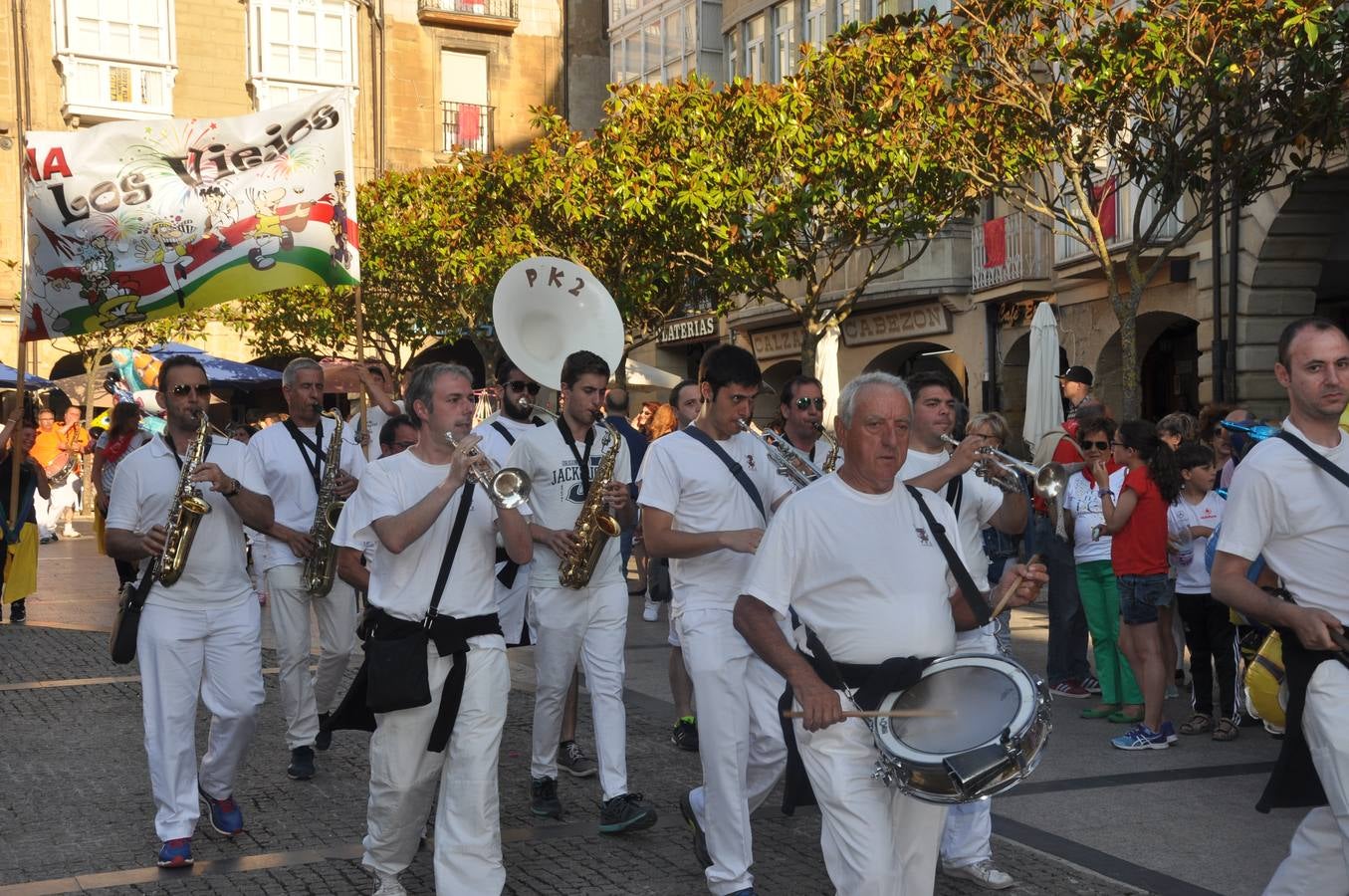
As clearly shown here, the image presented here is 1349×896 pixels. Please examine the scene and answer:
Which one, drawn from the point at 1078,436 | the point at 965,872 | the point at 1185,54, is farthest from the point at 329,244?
the point at 1185,54

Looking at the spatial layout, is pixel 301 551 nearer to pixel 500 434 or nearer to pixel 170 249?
pixel 500 434

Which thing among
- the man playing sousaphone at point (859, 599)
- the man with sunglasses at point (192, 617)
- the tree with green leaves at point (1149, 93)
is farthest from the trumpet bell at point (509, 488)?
the tree with green leaves at point (1149, 93)

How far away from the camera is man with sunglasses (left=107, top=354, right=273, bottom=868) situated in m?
6.22

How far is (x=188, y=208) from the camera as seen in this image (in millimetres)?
10336

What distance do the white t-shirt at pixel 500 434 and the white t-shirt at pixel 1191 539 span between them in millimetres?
3723

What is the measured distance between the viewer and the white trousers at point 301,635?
773 cm

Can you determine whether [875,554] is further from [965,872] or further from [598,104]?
[598,104]

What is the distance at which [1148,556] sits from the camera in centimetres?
859

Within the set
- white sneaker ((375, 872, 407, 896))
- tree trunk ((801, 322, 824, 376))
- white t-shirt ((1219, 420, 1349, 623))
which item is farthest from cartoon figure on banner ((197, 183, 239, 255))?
tree trunk ((801, 322, 824, 376))

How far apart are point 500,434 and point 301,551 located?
115cm

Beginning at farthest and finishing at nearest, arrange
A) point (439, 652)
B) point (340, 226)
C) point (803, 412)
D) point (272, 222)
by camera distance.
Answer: point (272, 222) → point (340, 226) → point (803, 412) → point (439, 652)

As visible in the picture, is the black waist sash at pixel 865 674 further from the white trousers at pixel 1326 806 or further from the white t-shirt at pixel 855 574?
the white trousers at pixel 1326 806

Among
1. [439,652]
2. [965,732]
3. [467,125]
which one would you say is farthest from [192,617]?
[467,125]

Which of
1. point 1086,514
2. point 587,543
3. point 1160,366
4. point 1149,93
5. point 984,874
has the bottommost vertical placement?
point 984,874
